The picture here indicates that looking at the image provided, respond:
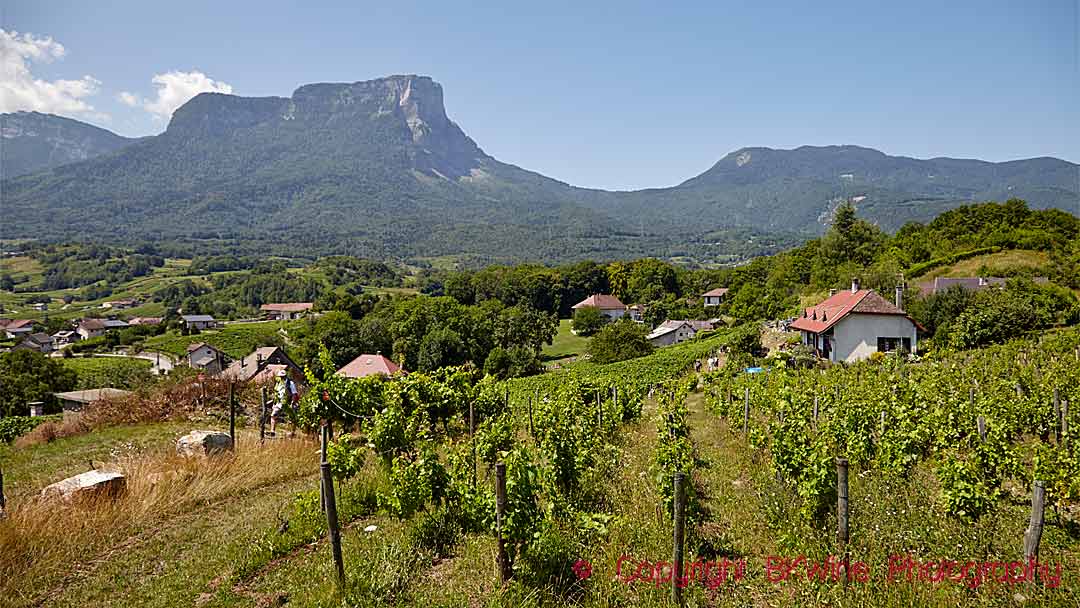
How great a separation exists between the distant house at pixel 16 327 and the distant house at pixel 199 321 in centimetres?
2040

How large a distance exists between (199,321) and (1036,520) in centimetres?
10349

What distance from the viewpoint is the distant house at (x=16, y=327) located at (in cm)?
8344

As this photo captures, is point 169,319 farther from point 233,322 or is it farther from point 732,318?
point 732,318

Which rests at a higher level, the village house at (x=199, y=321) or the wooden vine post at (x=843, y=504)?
the wooden vine post at (x=843, y=504)

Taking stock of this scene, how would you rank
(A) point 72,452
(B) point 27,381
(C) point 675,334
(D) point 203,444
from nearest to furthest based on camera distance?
(D) point 203,444 → (A) point 72,452 → (B) point 27,381 → (C) point 675,334

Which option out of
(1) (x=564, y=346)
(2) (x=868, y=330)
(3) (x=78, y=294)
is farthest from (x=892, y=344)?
(3) (x=78, y=294)

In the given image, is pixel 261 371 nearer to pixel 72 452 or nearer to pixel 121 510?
pixel 72 452

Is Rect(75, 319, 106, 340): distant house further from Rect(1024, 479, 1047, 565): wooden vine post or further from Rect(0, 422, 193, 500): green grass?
Rect(1024, 479, 1047, 565): wooden vine post

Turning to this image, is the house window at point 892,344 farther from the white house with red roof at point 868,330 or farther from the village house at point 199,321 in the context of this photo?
the village house at point 199,321

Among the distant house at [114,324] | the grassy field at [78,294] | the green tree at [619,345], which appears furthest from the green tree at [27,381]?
the grassy field at [78,294]

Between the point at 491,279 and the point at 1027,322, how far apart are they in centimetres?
7437

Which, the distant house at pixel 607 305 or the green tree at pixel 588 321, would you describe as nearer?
the green tree at pixel 588 321

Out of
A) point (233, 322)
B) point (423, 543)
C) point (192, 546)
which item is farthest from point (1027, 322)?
point (233, 322)

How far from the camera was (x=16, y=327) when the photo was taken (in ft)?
287
